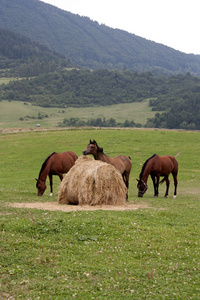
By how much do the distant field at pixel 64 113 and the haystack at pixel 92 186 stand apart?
11110cm

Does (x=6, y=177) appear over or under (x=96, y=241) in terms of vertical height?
under

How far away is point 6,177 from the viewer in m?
34.8

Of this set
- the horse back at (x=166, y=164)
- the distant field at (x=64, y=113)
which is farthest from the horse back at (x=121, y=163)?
the distant field at (x=64, y=113)

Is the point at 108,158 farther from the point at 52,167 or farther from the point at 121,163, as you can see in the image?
the point at 52,167

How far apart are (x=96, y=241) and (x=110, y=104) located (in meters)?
172

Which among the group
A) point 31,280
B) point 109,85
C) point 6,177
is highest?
point 109,85

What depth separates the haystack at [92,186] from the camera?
16.3 meters

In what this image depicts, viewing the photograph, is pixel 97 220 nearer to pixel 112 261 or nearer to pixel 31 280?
pixel 112 261

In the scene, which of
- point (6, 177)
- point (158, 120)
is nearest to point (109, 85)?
point (158, 120)

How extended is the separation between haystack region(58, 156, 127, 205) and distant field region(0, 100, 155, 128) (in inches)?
4374

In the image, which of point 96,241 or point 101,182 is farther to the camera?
point 101,182

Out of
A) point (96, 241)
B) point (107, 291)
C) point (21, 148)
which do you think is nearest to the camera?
point (107, 291)

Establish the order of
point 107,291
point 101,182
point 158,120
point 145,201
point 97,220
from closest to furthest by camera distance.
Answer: point 107,291
point 97,220
point 101,182
point 145,201
point 158,120

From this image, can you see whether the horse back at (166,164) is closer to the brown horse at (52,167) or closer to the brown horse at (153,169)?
the brown horse at (153,169)
